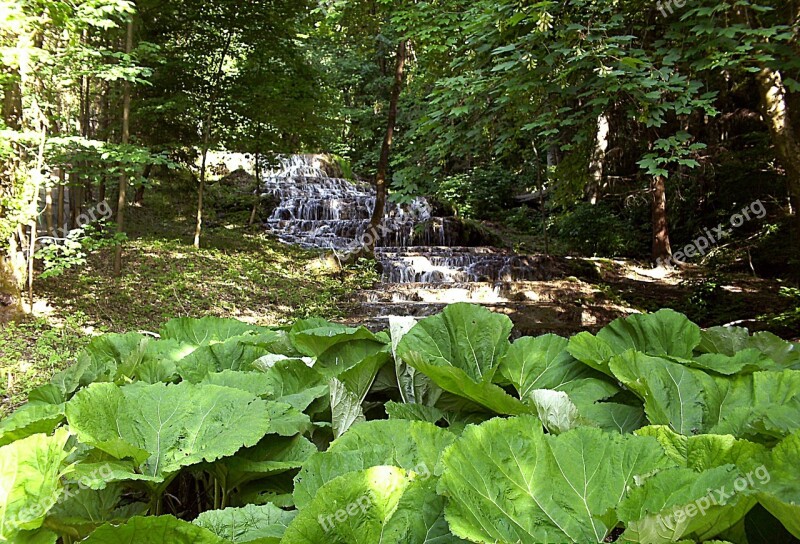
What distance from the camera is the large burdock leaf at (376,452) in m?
0.62

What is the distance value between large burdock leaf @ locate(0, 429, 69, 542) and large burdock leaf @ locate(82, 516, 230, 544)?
6.1 inches

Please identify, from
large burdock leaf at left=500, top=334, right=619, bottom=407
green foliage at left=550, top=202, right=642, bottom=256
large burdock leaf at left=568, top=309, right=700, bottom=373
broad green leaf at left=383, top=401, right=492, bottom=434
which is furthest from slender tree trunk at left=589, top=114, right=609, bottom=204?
broad green leaf at left=383, top=401, right=492, bottom=434

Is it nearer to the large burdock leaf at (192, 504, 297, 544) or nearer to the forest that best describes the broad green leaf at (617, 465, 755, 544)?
the forest

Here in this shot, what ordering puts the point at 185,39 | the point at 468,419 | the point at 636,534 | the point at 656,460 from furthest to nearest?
the point at 185,39 → the point at 468,419 → the point at 656,460 → the point at 636,534

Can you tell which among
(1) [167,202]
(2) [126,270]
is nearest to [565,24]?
(2) [126,270]

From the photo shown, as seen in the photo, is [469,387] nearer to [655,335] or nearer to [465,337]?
[465,337]

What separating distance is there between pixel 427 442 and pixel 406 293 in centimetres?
1017

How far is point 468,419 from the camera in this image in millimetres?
908

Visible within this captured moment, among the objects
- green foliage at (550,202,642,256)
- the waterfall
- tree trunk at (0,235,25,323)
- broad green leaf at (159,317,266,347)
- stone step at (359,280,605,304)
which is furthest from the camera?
green foliage at (550,202,642,256)

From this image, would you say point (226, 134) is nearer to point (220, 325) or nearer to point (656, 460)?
point (220, 325)

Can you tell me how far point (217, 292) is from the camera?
962cm

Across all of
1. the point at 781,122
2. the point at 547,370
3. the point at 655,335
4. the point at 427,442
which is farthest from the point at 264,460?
the point at 781,122

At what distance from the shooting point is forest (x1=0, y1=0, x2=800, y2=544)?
22.9 inches

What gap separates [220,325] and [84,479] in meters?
0.90
